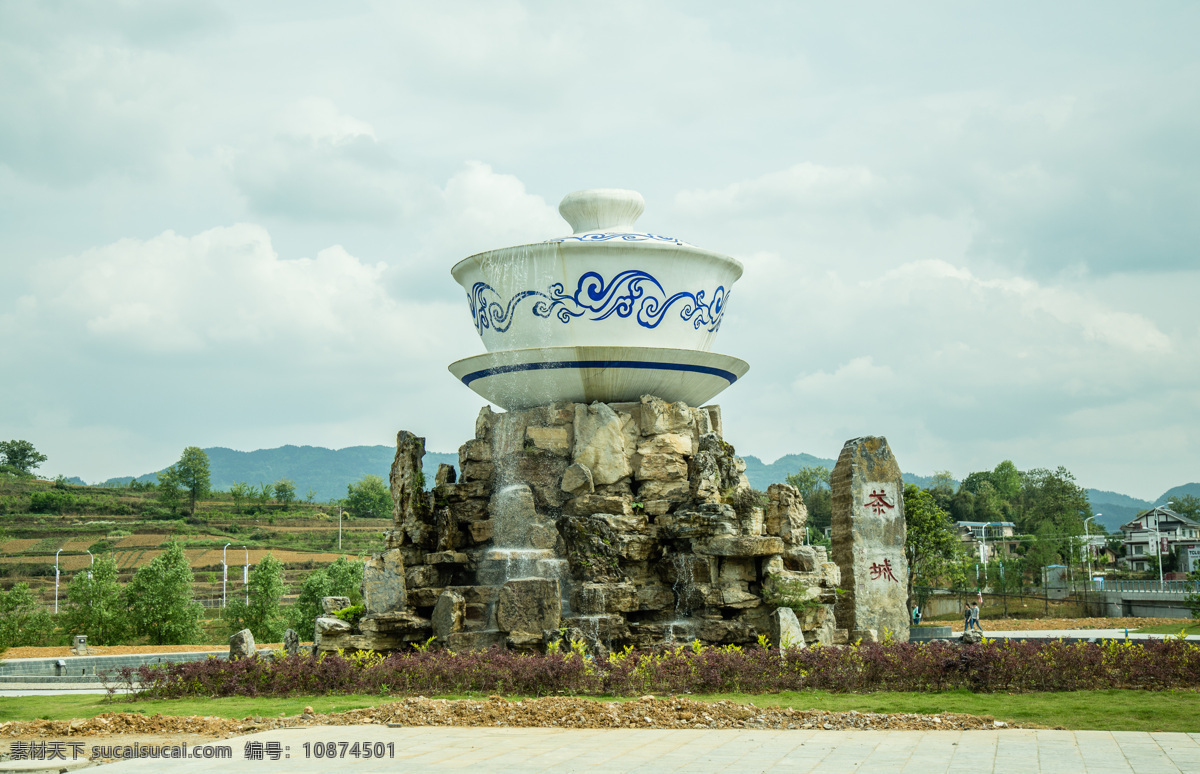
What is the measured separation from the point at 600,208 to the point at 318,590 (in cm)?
1146

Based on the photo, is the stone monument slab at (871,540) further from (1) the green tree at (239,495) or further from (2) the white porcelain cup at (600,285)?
(1) the green tree at (239,495)

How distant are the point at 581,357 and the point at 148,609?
12.8 meters

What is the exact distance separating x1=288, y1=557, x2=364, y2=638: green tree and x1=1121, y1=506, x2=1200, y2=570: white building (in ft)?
148

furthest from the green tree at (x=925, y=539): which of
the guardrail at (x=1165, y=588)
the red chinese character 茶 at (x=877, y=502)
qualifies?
the red chinese character 茶 at (x=877, y=502)

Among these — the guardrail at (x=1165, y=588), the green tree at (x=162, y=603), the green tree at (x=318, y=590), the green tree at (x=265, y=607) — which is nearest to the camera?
the green tree at (x=318, y=590)

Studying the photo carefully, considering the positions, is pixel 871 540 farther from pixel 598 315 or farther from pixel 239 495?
pixel 239 495

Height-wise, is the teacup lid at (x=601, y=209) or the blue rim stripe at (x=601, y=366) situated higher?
the teacup lid at (x=601, y=209)

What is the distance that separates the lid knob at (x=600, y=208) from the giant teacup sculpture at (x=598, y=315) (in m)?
0.01

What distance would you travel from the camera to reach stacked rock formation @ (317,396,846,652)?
994 cm

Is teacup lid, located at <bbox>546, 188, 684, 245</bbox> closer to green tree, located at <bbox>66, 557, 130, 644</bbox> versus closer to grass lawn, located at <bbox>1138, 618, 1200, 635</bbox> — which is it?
grass lawn, located at <bbox>1138, 618, 1200, 635</bbox>

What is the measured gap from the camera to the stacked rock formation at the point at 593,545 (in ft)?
32.6

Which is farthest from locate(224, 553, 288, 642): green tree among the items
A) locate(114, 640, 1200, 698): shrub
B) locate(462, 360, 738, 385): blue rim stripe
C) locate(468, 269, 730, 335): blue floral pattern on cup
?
locate(114, 640, 1200, 698): shrub

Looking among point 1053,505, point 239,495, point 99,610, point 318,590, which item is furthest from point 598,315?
point 239,495

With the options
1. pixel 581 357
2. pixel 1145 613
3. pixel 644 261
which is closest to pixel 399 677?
pixel 581 357
